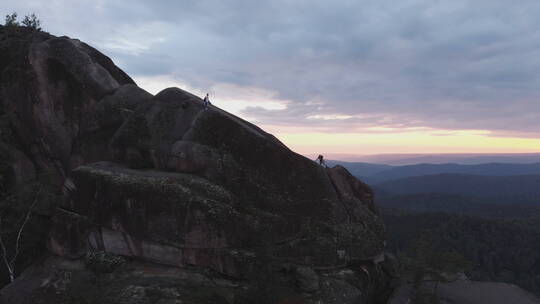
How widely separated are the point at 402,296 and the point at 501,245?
582 feet

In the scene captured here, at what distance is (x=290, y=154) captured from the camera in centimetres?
2572

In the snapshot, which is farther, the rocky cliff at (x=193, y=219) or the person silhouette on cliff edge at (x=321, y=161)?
the person silhouette on cliff edge at (x=321, y=161)

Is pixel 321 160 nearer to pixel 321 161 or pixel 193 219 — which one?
pixel 321 161

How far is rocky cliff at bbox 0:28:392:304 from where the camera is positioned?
20469 mm

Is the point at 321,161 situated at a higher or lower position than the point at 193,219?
higher

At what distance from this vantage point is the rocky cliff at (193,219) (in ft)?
67.2

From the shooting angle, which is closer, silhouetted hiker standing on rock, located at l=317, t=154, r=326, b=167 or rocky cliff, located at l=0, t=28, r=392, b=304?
rocky cliff, located at l=0, t=28, r=392, b=304

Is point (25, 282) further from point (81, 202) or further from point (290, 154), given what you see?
point (290, 154)

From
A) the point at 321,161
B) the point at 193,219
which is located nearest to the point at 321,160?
the point at 321,161

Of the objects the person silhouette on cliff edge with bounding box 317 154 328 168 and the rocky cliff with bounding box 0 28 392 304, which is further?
the person silhouette on cliff edge with bounding box 317 154 328 168

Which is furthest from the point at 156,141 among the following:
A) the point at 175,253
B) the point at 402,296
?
the point at 402,296

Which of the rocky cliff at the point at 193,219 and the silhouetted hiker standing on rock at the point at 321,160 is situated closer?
the rocky cliff at the point at 193,219

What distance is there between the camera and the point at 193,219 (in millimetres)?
21469

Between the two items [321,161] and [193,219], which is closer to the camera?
[193,219]
